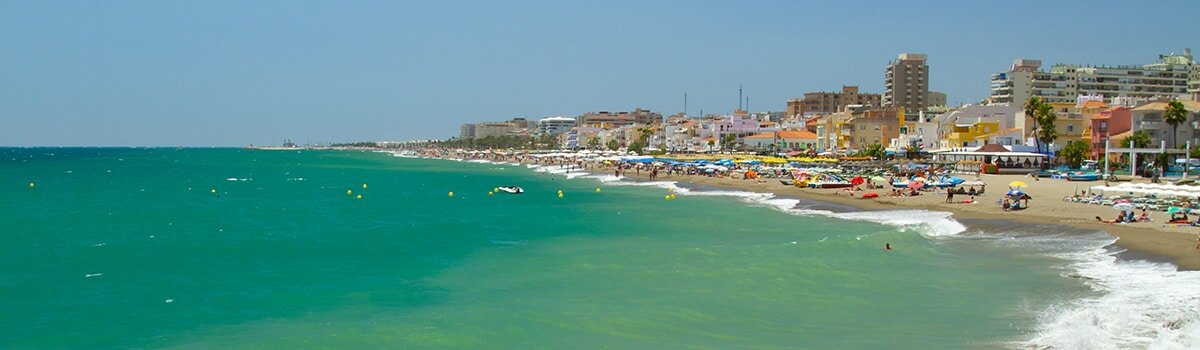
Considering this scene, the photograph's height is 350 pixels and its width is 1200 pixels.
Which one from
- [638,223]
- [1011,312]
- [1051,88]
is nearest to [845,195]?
[638,223]

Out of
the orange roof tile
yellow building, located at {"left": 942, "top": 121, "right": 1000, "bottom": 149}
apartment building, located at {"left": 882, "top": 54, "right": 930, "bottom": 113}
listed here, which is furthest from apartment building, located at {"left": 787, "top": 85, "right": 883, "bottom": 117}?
yellow building, located at {"left": 942, "top": 121, "right": 1000, "bottom": 149}

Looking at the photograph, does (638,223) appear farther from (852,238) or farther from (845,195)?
(845,195)

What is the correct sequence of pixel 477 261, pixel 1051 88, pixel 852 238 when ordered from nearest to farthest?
pixel 477 261 → pixel 852 238 → pixel 1051 88

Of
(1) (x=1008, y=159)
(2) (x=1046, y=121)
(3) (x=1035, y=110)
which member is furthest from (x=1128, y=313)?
(1) (x=1008, y=159)

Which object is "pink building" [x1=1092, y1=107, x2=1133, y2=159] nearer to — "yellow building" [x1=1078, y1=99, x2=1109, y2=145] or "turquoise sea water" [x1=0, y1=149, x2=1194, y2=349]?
"yellow building" [x1=1078, y1=99, x2=1109, y2=145]

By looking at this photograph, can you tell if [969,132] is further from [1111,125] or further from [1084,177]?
[1084,177]
